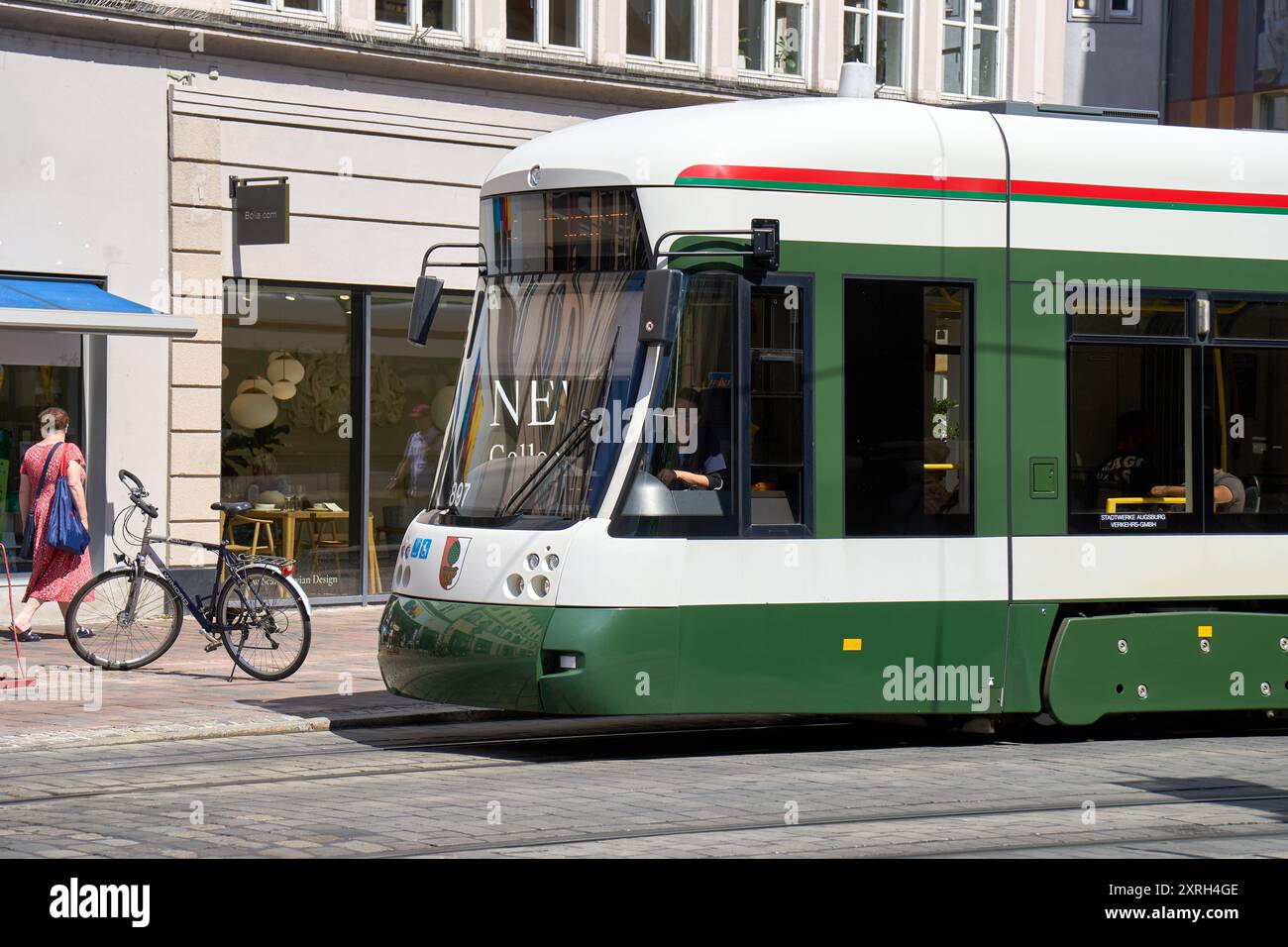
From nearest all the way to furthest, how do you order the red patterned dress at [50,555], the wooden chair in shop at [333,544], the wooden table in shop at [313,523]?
the red patterned dress at [50,555] < the wooden table in shop at [313,523] < the wooden chair in shop at [333,544]

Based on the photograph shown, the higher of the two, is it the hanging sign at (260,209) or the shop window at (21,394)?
the hanging sign at (260,209)

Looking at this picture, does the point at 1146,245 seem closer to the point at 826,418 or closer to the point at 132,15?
the point at 826,418

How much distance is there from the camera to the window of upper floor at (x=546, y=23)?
67.1 ft

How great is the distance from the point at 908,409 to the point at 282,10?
32.8ft

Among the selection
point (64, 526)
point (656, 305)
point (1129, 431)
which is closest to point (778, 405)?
point (656, 305)

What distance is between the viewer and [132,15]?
17.7 meters

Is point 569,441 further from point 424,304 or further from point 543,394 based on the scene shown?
point 424,304

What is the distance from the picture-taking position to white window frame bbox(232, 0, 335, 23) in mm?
18562

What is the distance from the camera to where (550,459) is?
34.2ft

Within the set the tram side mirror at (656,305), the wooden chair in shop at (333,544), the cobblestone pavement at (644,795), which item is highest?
the tram side mirror at (656,305)

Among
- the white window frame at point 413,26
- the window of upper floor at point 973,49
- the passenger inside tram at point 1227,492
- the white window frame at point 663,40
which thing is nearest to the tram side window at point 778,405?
the passenger inside tram at point 1227,492

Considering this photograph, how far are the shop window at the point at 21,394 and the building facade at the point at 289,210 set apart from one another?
2cm

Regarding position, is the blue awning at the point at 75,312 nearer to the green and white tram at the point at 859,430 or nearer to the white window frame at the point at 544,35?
the white window frame at the point at 544,35
